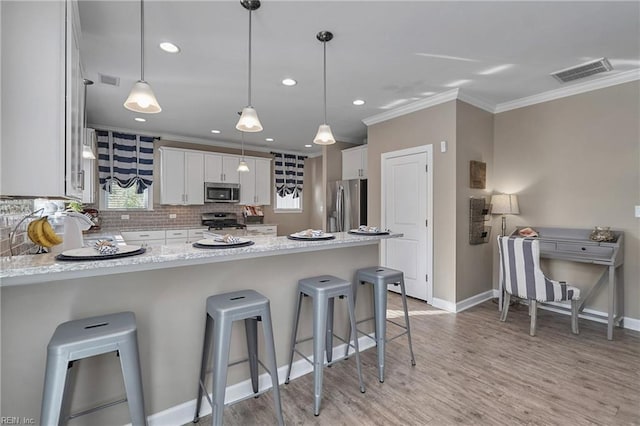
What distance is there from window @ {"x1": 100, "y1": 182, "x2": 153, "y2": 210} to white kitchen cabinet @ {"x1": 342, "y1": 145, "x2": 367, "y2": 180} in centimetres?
348

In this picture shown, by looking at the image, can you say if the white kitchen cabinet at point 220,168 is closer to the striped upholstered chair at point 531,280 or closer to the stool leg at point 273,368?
the stool leg at point 273,368

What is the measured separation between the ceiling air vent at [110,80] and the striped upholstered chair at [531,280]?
4.33m

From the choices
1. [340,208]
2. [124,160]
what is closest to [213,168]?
[124,160]

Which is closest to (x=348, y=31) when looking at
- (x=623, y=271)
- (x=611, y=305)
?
(x=611, y=305)

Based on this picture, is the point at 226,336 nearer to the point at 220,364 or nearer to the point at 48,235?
the point at 220,364

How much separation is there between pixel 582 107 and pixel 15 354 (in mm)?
5102

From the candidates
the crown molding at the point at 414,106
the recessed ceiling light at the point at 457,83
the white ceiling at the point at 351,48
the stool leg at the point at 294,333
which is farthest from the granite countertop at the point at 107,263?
the crown molding at the point at 414,106

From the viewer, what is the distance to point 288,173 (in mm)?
6934

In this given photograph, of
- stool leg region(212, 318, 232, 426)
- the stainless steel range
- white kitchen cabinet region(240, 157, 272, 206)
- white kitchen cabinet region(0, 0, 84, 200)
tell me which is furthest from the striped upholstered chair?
white kitchen cabinet region(240, 157, 272, 206)

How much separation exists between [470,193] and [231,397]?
133 inches

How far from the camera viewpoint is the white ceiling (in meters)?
2.05

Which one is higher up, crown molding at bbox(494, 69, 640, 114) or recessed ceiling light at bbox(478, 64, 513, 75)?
recessed ceiling light at bbox(478, 64, 513, 75)

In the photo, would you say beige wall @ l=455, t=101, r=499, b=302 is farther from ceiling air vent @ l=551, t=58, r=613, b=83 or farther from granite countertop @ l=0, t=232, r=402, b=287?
granite countertop @ l=0, t=232, r=402, b=287

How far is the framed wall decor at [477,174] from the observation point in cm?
375
